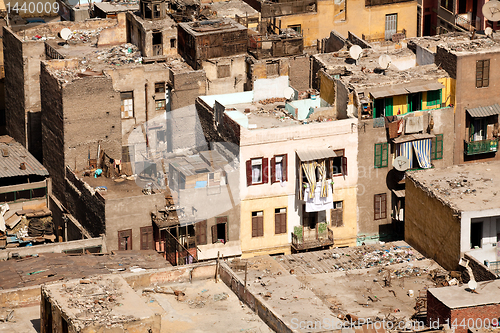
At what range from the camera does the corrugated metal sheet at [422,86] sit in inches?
2945

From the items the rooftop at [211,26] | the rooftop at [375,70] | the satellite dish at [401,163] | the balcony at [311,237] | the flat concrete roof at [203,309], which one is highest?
the rooftop at [211,26]

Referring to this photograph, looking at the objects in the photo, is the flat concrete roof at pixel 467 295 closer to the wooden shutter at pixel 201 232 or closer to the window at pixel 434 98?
the wooden shutter at pixel 201 232

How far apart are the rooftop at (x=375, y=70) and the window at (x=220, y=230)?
12092 mm

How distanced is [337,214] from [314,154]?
494 centimetres

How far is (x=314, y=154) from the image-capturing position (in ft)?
237

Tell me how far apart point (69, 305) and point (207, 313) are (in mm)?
6905

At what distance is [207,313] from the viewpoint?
173ft

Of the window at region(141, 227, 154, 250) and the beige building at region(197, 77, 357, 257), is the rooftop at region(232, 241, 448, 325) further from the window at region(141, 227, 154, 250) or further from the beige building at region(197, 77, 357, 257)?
the window at region(141, 227, 154, 250)

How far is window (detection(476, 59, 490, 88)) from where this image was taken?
75.6 metres

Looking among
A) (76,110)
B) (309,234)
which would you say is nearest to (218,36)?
(76,110)

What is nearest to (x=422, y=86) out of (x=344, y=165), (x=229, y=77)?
(x=344, y=165)

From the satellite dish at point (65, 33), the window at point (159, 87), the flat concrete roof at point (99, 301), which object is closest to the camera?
the flat concrete roof at point (99, 301)

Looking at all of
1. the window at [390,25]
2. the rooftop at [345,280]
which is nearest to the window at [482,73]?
the rooftop at [345,280]

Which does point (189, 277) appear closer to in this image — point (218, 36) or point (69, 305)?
point (69, 305)
